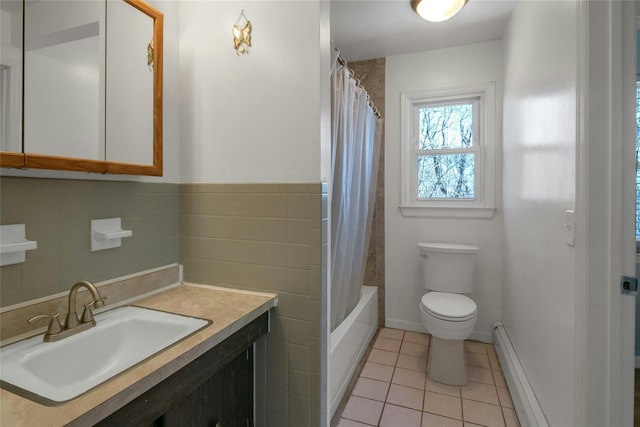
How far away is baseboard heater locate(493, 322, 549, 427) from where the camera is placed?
1.44 meters

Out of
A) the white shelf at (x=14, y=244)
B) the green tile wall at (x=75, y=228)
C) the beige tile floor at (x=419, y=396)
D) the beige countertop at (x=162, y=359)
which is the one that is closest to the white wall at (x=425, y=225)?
the beige tile floor at (x=419, y=396)

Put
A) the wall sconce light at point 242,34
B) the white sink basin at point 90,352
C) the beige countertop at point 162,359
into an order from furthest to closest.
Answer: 1. the wall sconce light at point 242,34
2. the white sink basin at point 90,352
3. the beige countertop at point 162,359

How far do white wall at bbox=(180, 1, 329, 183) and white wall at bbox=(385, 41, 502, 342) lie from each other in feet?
5.67

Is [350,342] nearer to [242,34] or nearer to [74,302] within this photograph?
[74,302]

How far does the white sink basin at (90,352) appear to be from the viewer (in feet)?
2.18

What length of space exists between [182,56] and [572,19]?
1554 millimetres

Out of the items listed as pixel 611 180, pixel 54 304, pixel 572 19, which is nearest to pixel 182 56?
pixel 54 304

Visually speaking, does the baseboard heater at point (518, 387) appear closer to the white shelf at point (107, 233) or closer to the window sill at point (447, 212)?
the window sill at point (447, 212)

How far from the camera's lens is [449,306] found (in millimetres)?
2041

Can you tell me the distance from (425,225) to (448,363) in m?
1.11

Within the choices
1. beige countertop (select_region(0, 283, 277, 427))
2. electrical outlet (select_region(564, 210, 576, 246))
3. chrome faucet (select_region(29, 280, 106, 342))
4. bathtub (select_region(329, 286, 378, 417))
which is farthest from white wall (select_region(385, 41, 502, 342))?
chrome faucet (select_region(29, 280, 106, 342))

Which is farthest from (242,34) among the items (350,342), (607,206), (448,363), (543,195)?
(448,363)

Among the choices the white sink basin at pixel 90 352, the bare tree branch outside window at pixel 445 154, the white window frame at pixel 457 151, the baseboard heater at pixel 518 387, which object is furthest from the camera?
the bare tree branch outside window at pixel 445 154

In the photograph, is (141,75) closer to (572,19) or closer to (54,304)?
(54,304)
